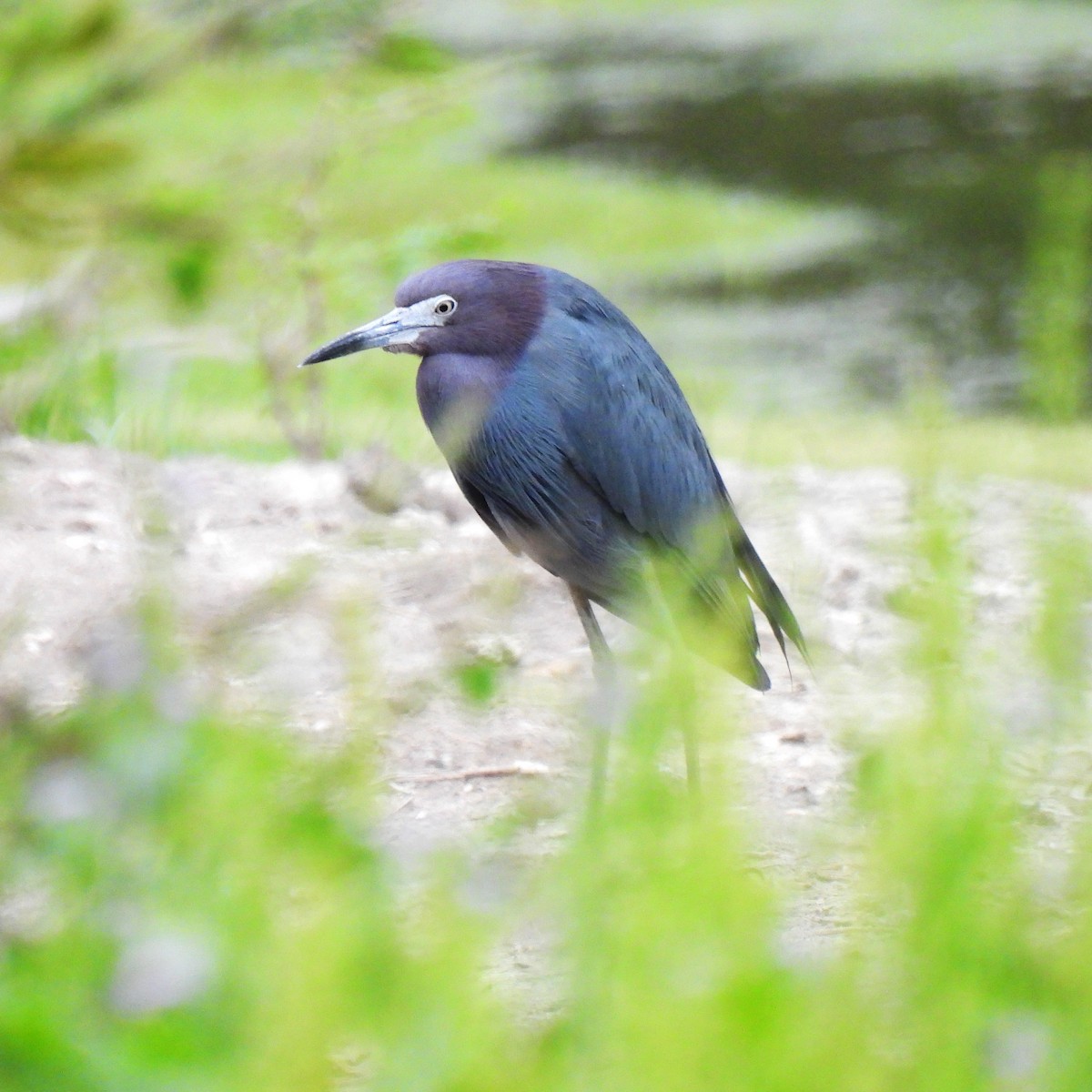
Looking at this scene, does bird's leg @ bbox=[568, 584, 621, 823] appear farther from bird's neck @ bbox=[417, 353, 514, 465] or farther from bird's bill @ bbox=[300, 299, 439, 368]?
bird's bill @ bbox=[300, 299, 439, 368]

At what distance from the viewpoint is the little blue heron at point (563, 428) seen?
3629 millimetres

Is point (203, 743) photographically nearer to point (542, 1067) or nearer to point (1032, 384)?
point (542, 1067)

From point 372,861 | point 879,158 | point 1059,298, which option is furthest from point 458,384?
point 879,158

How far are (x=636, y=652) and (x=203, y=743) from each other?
395mm

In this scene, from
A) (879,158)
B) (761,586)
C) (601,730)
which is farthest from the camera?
(879,158)

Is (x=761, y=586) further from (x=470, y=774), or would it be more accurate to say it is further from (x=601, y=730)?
(x=601, y=730)

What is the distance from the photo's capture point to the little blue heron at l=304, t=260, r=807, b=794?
11.9 feet

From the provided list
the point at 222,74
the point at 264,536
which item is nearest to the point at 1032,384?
the point at 222,74

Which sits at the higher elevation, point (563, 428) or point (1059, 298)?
point (1059, 298)

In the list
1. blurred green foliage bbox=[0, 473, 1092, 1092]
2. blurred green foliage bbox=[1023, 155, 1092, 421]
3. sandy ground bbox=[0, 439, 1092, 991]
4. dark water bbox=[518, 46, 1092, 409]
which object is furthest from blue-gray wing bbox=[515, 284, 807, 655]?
dark water bbox=[518, 46, 1092, 409]

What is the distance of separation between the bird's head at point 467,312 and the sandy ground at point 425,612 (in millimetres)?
425

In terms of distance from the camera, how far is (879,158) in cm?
1683

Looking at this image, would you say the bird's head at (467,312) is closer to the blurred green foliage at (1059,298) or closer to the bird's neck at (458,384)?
the bird's neck at (458,384)

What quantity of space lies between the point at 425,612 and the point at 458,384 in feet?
6.10
